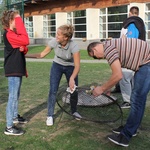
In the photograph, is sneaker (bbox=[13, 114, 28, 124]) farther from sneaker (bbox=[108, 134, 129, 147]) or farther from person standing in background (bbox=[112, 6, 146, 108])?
person standing in background (bbox=[112, 6, 146, 108])

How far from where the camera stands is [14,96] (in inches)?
188

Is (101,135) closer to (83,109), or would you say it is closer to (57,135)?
(57,135)

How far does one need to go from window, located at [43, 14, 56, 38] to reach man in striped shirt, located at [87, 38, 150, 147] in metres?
24.8

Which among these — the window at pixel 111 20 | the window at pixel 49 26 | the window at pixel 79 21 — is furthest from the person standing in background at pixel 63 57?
the window at pixel 49 26

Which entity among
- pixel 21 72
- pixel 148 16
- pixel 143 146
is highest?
pixel 148 16

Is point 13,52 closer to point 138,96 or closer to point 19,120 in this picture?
point 19,120

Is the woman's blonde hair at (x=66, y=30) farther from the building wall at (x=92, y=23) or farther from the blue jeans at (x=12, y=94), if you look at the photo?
the building wall at (x=92, y=23)

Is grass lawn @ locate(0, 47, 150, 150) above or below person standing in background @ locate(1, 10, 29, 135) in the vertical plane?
below

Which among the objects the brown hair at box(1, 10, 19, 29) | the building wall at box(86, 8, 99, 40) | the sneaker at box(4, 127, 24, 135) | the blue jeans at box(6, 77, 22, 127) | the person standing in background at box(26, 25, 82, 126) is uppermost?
the building wall at box(86, 8, 99, 40)

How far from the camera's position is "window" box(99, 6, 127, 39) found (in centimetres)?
2086

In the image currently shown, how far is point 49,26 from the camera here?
2956 centimetres

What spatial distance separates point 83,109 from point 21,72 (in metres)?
1.97

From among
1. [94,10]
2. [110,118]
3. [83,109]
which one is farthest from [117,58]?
[94,10]

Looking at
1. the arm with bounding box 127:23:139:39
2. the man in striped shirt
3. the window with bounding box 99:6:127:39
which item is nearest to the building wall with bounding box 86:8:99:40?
the window with bounding box 99:6:127:39
